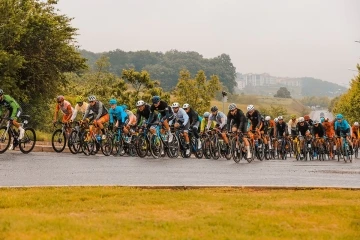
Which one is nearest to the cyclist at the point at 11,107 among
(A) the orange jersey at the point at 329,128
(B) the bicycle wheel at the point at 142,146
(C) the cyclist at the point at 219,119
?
(B) the bicycle wheel at the point at 142,146

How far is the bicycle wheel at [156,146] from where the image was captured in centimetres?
2222

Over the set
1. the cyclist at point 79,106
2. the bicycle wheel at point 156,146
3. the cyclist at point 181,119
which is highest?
the cyclist at point 79,106

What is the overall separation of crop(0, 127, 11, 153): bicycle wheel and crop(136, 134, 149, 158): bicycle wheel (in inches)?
157

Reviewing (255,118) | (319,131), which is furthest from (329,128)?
(255,118)

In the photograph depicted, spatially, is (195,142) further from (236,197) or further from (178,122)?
(236,197)

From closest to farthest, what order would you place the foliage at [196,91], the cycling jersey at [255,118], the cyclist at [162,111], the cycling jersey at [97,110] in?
the cyclist at [162,111], the cycling jersey at [97,110], the cycling jersey at [255,118], the foliage at [196,91]

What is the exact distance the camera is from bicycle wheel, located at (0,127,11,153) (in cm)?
2016

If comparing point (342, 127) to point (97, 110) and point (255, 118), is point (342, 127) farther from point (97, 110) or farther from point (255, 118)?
point (97, 110)

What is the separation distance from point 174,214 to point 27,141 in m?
13.0

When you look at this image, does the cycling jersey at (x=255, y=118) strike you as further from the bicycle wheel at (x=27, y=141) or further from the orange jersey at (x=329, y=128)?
the orange jersey at (x=329, y=128)

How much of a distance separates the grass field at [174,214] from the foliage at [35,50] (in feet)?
85.8

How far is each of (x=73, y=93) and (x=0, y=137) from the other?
164ft

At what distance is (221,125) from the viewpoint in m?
24.3

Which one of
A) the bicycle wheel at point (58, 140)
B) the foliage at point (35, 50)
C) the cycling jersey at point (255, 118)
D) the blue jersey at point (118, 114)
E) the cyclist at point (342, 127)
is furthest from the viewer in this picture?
the foliage at point (35, 50)
